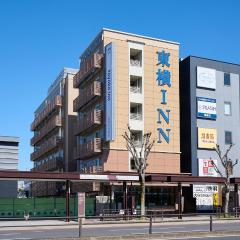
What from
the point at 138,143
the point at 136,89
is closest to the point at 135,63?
the point at 136,89

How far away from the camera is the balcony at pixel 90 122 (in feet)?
177

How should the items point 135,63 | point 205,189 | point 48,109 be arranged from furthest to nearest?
point 48,109 → point 205,189 → point 135,63

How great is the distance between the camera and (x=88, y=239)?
67.1ft

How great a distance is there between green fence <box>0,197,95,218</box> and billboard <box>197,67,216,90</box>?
60.8 feet

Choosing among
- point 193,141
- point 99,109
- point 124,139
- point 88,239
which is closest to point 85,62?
point 99,109

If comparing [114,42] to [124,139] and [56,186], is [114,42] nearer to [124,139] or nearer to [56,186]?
[124,139]

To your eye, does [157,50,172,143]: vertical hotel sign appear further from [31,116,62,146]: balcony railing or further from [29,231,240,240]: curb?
[29,231,240,240]: curb

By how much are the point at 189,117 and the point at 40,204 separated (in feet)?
61.9

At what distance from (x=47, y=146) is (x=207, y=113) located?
103 feet

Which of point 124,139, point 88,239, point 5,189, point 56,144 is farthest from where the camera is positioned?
point 56,144

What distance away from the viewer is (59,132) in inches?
2953

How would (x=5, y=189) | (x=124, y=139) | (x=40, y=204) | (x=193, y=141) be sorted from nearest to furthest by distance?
(x=40, y=204), (x=124, y=139), (x=193, y=141), (x=5, y=189)

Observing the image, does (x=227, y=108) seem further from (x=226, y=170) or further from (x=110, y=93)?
(x=110, y=93)

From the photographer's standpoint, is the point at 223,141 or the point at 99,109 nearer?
the point at 99,109
